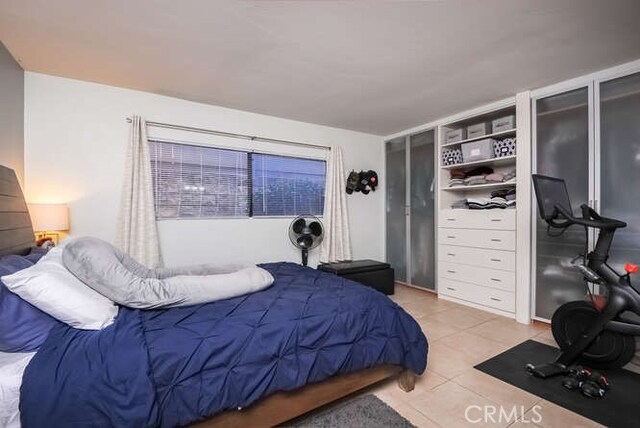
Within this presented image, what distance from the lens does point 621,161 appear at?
2.46 meters

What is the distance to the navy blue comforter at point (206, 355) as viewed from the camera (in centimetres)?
111

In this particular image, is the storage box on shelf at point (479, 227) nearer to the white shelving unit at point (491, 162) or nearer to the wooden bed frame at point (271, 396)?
the white shelving unit at point (491, 162)

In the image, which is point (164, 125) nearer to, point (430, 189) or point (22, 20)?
point (22, 20)

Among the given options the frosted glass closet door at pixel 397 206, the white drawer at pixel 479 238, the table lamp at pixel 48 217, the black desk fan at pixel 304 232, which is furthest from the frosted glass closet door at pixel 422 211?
the table lamp at pixel 48 217

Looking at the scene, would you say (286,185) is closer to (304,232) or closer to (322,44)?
(304,232)

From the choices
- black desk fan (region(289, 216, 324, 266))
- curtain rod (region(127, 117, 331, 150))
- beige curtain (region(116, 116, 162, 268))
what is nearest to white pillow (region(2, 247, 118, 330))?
beige curtain (region(116, 116, 162, 268))

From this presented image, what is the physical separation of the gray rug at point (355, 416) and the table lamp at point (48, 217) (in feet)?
7.78

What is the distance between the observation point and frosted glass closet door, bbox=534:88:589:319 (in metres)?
2.68

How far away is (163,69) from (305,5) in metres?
1.49

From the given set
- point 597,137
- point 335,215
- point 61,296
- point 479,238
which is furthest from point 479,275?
point 61,296

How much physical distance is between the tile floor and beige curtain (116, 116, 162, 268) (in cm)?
246

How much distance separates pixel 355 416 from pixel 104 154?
3118mm

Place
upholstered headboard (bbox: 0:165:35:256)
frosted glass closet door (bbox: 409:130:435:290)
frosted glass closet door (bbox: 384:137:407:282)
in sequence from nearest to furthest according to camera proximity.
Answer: upholstered headboard (bbox: 0:165:35:256) → frosted glass closet door (bbox: 409:130:435:290) → frosted glass closet door (bbox: 384:137:407:282)

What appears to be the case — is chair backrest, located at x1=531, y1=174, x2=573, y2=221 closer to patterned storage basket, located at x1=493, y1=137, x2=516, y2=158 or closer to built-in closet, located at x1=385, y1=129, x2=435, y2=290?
patterned storage basket, located at x1=493, y1=137, x2=516, y2=158
